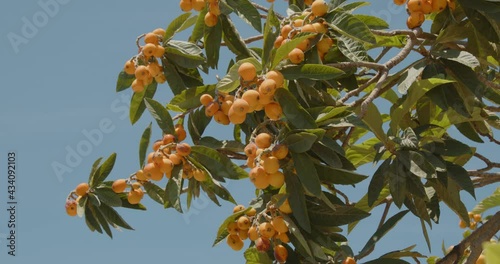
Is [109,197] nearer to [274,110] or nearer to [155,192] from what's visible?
[155,192]

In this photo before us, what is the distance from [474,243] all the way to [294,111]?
929mm

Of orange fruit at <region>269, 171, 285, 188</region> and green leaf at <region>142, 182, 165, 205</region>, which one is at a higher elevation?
green leaf at <region>142, 182, 165, 205</region>

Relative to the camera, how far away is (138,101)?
106 inches

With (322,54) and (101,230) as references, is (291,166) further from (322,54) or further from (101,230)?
(101,230)

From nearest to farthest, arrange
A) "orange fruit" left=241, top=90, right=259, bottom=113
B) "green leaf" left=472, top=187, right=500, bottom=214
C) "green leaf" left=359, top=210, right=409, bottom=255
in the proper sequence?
"orange fruit" left=241, top=90, right=259, bottom=113, "green leaf" left=359, top=210, right=409, bottom=255, "green leaf" left=472, top=187, right=500, bottom=214

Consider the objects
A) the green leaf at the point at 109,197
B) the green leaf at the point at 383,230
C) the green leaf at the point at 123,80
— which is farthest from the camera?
the green leaf at the point at 123,80

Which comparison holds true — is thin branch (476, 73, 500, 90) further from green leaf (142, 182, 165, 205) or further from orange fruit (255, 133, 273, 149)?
green leaf (142, 182, 165, 205)

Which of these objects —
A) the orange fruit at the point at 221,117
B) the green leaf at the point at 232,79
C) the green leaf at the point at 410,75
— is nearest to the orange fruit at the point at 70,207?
the orange fruit at the point at 221,117

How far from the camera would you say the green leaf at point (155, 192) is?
247cm

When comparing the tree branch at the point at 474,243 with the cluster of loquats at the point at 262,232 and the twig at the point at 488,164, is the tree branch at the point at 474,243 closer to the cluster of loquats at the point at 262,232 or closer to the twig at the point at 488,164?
the twig at the point at 488,164

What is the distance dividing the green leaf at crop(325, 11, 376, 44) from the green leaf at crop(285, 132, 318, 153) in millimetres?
480

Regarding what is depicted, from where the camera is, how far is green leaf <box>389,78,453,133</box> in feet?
7.07

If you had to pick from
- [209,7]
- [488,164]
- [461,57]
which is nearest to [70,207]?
[209,7]

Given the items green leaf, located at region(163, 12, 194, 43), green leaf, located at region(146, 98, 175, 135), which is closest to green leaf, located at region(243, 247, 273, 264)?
green leaf, located at region(146, 98, 175, 135)
